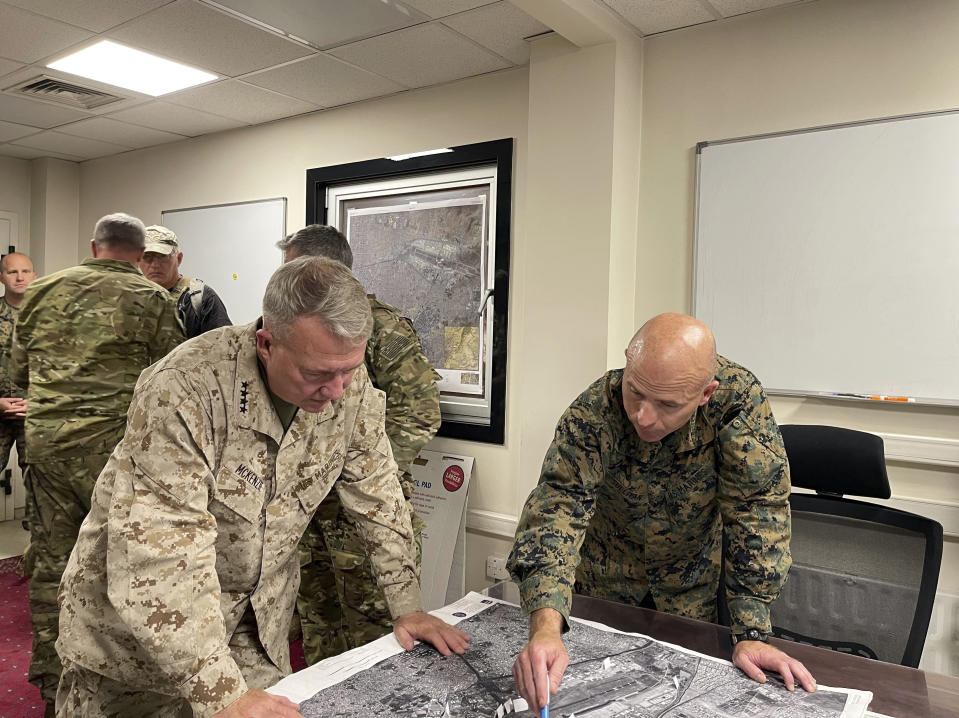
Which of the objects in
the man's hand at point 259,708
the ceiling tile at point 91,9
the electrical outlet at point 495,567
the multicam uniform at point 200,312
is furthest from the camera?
the electrical outlet at point 495,567

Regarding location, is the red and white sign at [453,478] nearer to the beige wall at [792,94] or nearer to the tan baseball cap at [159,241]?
the beige wall at [792,94]

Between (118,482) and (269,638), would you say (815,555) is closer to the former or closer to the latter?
(269,638)

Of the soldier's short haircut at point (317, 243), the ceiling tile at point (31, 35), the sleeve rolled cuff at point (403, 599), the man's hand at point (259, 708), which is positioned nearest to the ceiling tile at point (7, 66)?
the ceiling tile at point (31, 35)

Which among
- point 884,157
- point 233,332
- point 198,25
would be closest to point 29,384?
point 198,25

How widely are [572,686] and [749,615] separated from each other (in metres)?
0.40

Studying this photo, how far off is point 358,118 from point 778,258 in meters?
2.16

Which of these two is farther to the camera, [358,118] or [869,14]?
[358,118]

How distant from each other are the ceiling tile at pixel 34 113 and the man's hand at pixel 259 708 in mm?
3834

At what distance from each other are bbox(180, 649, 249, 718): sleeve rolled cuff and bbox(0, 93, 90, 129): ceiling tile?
3778mm

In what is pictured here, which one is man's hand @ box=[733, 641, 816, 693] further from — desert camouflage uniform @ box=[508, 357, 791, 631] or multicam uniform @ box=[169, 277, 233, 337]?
multicam uniform @ box=[169, 277, 233, 337]

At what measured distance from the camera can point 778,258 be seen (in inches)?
102

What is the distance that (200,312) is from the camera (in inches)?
112

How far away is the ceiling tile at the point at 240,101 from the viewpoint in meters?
3.58

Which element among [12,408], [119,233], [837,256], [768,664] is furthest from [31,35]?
[768,664]
